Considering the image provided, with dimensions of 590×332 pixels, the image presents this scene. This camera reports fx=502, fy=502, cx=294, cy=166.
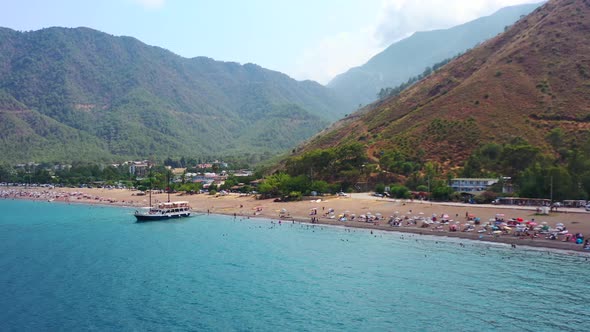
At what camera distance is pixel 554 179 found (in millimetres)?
66438

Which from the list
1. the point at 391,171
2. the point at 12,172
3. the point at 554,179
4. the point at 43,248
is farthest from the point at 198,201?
the point at 12,172

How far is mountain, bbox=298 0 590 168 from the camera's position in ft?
335

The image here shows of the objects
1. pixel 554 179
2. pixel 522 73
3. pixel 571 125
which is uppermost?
pixel 522 73

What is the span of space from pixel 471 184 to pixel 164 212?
172 ft

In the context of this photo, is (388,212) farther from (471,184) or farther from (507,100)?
(507,100)

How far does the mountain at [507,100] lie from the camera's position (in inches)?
4023

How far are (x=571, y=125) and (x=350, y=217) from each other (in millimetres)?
55309

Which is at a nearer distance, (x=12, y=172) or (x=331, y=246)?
(x=331, y=246)

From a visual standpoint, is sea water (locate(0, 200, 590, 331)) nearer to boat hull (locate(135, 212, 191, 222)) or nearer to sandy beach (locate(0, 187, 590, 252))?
sandy beach (locate(0, 187, 590, 252))

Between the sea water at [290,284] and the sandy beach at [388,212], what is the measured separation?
229 centimetres

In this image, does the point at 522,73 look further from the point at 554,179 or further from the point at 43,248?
the point at 43,248

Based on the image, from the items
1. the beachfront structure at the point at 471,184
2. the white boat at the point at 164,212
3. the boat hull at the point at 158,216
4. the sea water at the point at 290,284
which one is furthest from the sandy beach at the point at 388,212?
the beachfront structure at the point at 471,184

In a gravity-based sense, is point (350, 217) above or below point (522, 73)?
below

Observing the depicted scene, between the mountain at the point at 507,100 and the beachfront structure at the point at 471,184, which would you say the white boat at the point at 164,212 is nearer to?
the mountain at the point at 507,100
